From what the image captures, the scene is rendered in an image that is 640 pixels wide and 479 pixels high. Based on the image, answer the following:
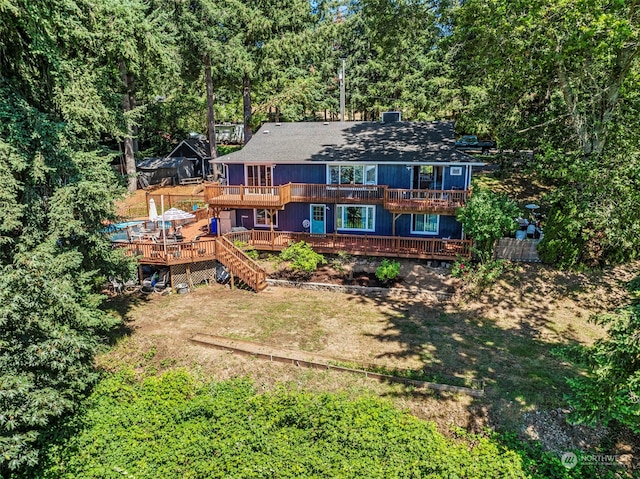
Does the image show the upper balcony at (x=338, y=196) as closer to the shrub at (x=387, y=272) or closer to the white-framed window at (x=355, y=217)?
the white-framed window at (x=355, y=217)

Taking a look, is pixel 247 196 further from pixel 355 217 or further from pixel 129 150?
pixel 129 150

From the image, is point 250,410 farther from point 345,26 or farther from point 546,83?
point 345,26


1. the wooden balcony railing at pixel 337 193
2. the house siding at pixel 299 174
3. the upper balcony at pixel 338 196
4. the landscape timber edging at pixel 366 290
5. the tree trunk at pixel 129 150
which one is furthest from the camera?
the tree trunk at pixel 129 150

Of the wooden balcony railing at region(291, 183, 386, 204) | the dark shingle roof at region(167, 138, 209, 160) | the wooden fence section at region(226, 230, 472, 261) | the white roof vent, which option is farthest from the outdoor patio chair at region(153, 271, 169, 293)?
the dark shingle roof at region(167, 138, 209, 160)

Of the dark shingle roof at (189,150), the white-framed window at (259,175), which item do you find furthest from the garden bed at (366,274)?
the dark shingle roof at (189,150)

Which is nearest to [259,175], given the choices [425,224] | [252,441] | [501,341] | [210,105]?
[425,224]
